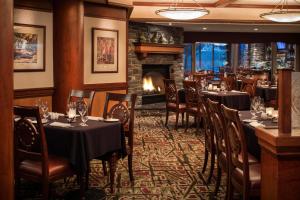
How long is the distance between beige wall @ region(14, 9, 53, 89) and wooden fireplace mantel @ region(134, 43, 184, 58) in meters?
4.04

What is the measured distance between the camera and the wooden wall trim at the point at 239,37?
44.8 feet

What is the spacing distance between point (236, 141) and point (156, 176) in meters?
1.78

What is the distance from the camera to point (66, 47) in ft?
21.6

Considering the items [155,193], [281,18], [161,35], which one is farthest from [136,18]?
[155,193]

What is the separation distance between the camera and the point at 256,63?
1669 centimetres

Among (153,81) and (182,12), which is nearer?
(182,12)

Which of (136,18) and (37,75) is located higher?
(136,18)

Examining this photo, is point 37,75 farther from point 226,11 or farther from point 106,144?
point 226,11

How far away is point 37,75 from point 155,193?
10.7 feet

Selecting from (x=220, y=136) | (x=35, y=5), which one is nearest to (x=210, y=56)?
(x=35, y=5)

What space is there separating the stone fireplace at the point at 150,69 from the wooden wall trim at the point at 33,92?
4.09 metres

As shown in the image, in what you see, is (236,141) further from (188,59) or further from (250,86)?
(188,59)

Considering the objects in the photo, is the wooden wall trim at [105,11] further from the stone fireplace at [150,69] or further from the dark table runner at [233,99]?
the stone fireplace at [150,69]

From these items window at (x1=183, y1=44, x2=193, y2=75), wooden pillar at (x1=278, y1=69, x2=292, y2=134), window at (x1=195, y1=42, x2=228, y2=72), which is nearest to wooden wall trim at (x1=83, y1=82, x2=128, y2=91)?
wooden pillar at (x1=278, y1=69, x2=292, y2=134)
